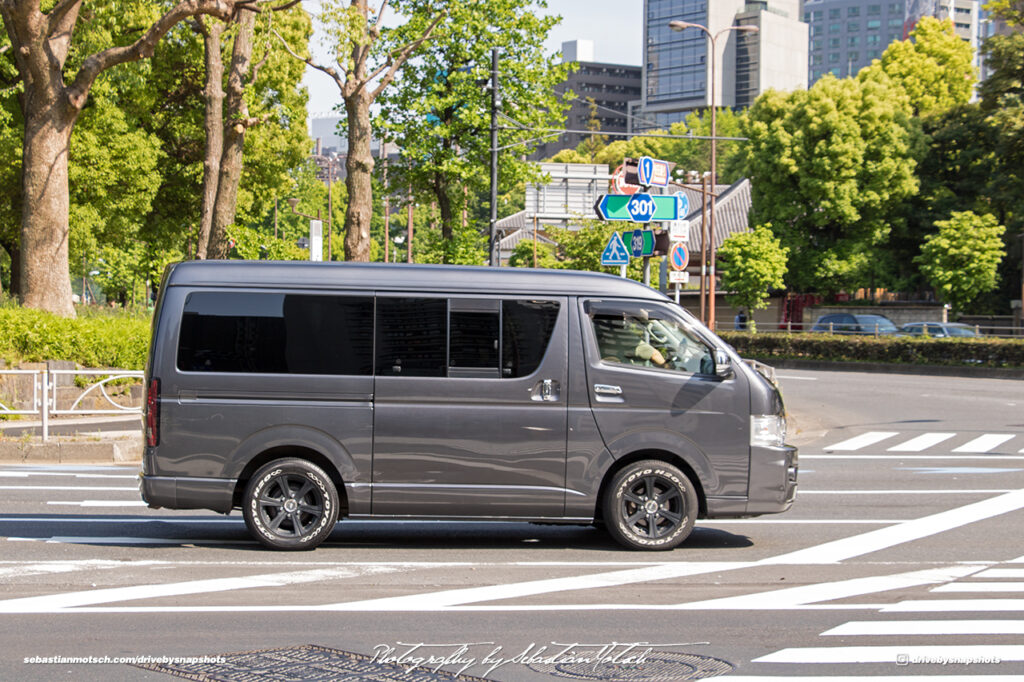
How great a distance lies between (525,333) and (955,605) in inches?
144

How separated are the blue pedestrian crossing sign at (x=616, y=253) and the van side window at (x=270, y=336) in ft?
32.6

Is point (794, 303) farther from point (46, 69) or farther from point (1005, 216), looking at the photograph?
point (46, 69)

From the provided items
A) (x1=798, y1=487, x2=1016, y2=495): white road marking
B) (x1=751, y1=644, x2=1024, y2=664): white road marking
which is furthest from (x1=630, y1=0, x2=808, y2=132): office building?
(x1=751, y1=644, x2=1024, y2=664): white road marking

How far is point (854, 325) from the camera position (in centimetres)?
4978

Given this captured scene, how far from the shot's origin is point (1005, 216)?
181ft

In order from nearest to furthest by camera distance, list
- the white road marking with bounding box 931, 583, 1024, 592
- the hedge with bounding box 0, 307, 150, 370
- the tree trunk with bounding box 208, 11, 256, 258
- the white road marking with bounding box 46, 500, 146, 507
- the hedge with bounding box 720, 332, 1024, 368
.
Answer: the white road marking with bounding box 931, 583, 1024, 592
the white road marking with bounding box 46, 500, 146, 507
the hedge with bounding box 0, 307, 150, 370
the tree trunk with bounding box 208, 11, 256, 258
the hedge with bounding box 720, 332, 1024, 368

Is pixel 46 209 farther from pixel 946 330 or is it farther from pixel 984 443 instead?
pixel 946 330

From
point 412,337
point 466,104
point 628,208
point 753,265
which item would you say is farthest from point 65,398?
point 753,265

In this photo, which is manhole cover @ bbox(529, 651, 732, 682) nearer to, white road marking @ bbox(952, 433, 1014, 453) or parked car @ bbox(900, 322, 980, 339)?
white road marking @ bbox(952, 433, 1014, 453)

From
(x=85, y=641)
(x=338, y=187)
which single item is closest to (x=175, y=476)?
(x=85, y=641)

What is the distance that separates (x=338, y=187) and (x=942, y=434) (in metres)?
88.7

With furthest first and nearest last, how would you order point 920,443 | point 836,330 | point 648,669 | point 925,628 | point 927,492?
1. point 836,330
2. point 920,443
3. point 927,492
4. point 925,628
5. point 648,669

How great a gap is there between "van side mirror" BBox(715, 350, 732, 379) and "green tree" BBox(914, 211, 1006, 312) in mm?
45239

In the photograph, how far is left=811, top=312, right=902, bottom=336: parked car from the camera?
49625mm
